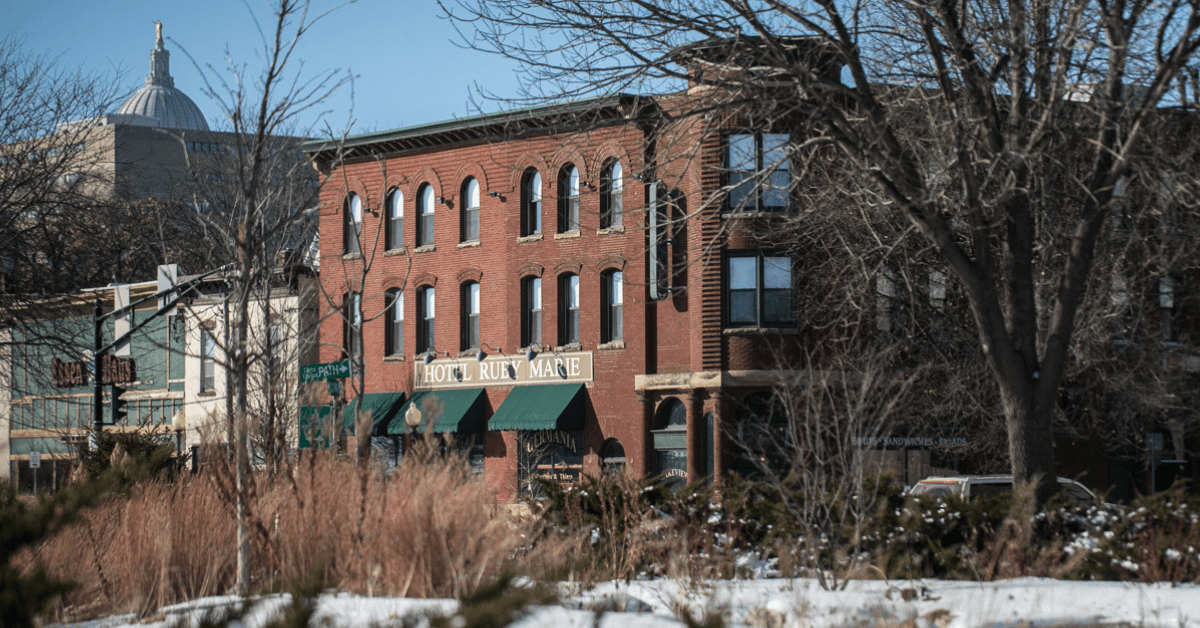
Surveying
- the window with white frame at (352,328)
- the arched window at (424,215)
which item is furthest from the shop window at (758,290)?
the arched window at (424,215)

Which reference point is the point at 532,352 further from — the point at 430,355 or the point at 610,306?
the point at 430,355

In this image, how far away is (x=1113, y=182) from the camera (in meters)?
12.3

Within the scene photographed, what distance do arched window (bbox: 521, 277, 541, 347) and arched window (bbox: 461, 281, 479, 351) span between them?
5.73ft

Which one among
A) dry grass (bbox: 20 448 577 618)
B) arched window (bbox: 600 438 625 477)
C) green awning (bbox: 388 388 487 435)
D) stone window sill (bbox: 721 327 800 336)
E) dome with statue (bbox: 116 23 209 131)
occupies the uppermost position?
dome with statue (bbox: 116 23 209 131)

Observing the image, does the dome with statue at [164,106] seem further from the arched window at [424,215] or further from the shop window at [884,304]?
the shop window at [884,304]

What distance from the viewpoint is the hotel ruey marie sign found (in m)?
31.8

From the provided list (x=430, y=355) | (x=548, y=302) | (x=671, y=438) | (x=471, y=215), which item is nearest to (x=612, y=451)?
(x=671, y=438)

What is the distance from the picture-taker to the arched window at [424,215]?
35031 millimetres

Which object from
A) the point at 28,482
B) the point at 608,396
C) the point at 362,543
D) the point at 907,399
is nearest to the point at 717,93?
the point at 362,543

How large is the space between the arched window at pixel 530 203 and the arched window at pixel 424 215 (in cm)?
342

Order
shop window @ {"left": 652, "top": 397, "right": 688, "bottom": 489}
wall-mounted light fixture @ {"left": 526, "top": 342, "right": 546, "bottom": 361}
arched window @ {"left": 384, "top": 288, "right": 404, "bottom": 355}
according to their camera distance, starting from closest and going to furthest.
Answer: shop window @ {"left": 652, "top": 397, "right": 688, "bottom": 489} < wall-mounted light fixture @ {"left": 526, "top": 342, "right": 546, "bottom": 361} < arched window @ {"left": 384, "top": 288, "right": 404, "bottom": 355}

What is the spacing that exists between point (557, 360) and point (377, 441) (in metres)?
6.18

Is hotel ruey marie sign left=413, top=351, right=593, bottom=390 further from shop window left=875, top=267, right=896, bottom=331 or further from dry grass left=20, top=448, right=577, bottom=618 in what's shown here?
dry grass left=20, top=448, right=577, bottom=618

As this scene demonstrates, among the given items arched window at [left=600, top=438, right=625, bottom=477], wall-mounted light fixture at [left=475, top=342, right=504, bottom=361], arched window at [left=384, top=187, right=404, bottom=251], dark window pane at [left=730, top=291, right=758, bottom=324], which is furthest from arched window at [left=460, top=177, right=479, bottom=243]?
dark window pane at [left=730, top=291, right=758, bottom=324]
